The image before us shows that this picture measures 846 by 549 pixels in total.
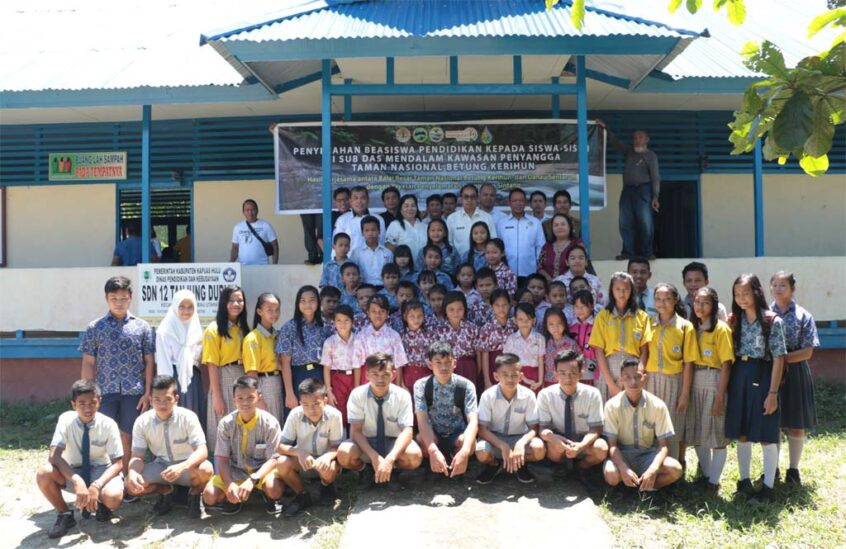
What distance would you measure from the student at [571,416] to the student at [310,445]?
138 cm

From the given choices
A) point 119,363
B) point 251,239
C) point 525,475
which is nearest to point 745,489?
point 525,475

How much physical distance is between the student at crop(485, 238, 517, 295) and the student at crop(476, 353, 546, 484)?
1.00 m

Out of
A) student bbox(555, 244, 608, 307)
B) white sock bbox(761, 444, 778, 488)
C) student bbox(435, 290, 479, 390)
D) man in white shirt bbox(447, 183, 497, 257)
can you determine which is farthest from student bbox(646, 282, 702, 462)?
man in white shirt bbox(447, 183, 497, 257)

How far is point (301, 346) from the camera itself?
516cm

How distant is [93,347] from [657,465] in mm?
3908

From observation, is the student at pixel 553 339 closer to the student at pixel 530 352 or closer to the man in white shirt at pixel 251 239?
the student at pixel 530 352

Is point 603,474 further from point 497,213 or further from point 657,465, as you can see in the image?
point 497,213

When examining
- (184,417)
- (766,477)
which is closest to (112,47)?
(184,417)

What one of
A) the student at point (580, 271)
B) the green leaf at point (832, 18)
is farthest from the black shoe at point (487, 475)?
the green leaf at point (832, 18)

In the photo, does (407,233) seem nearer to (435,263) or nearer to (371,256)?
(371,256)

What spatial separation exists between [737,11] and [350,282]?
13.0 feet

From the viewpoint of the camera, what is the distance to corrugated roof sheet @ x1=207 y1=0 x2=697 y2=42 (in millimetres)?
5840

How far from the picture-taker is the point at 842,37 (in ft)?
6.56

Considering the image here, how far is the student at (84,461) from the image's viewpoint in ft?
14.4
